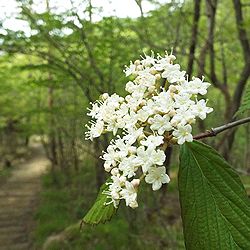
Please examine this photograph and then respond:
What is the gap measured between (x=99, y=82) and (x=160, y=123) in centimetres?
481

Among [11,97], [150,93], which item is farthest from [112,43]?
[11,97]

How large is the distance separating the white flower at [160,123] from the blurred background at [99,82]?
1.99 meters

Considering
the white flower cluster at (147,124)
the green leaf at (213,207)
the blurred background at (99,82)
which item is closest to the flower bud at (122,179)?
the white flower cluster at (147,124)

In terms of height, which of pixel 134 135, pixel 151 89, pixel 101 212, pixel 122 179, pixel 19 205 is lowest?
pixel 19 205

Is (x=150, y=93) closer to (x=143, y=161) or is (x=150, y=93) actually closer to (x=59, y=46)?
(x=143, y=161)

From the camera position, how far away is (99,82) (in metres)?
5.65

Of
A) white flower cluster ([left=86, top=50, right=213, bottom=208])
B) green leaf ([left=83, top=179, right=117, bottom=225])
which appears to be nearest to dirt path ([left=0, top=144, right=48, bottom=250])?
green leaf ([left=83, top=179, right=117, bottom=225])

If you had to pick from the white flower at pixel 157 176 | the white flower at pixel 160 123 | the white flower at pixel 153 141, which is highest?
the white flower at pixel 160 123

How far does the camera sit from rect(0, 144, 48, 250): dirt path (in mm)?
7334

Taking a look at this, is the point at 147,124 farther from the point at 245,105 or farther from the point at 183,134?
the point at 245,105

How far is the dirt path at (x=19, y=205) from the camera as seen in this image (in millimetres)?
7334

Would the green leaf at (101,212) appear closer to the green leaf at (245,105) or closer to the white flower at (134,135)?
the white flower at (134,135)

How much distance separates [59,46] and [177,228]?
10.1 ft

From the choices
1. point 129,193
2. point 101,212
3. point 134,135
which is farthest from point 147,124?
point 101,212
